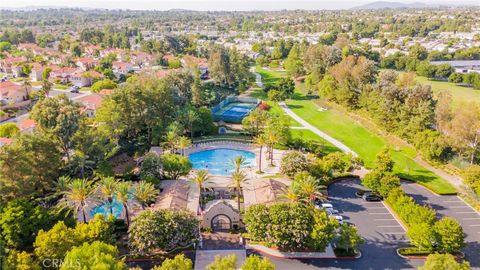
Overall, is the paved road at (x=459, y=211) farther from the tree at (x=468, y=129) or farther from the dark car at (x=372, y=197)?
the tree at (x=468, y=129)

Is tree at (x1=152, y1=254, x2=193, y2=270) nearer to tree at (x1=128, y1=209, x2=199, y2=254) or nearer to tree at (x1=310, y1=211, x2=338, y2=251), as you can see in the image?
tree at (x1=128, y1=209, x2=199, y2=254)

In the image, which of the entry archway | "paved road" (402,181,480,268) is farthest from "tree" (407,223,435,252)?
the entry archway

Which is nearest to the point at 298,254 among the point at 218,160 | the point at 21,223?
the point at 21,223

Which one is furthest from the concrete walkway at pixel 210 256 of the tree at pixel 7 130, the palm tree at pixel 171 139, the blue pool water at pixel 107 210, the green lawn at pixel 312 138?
the tree at pixel 7 130

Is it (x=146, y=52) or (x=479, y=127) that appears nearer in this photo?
(x=479, y=127)

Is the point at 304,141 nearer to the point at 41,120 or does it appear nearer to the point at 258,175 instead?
the point at 258,175

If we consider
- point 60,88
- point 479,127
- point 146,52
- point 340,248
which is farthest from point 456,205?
point 146,52
